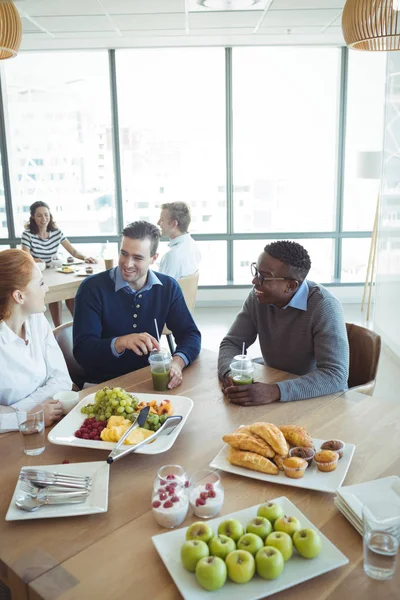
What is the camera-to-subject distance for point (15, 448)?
162 cm

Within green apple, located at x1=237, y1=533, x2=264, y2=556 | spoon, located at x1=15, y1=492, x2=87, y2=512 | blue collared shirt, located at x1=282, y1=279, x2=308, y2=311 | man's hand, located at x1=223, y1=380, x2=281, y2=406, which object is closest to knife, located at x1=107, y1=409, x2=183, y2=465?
spoon, located at x1=15, y1=492, x2=87, y2=512

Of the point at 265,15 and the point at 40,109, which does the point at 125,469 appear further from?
the point at 40,109

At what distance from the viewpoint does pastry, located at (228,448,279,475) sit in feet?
4.69

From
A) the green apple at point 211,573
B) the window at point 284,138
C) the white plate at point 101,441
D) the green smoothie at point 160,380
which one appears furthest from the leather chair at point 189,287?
the green apple at point 211,573

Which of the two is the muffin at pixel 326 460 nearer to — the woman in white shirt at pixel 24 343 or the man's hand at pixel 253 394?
the man's hand at pixel 253 394

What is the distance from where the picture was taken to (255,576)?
1.08 m

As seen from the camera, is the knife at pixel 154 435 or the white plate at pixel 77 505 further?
the knife at pixel 154 435

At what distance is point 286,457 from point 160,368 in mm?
680

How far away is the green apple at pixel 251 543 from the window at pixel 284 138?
559 cm

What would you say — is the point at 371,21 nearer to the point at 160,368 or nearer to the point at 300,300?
the point at 300,300

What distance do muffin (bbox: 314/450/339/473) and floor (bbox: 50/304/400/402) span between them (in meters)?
2.36

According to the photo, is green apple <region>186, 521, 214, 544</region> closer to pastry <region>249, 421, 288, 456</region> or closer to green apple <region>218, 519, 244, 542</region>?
green apple <region>218, 519, 244, 542</region>

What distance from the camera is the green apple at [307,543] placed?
1.10 m

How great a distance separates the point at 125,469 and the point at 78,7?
412 cm
